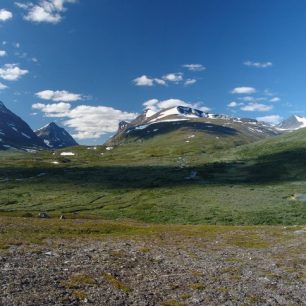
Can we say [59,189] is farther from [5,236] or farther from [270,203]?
[5,236]

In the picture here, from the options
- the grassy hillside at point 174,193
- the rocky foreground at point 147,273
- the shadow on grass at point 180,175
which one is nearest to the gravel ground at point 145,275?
the rocky foreground at point 147,273

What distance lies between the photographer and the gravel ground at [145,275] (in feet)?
81.6

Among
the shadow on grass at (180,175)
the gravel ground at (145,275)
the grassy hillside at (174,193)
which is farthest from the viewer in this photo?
the shadow on grass at (180,175)

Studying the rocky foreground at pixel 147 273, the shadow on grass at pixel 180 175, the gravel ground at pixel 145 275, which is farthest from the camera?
the shadow on grass at pixel 180 175

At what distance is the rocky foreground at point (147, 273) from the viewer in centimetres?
2498

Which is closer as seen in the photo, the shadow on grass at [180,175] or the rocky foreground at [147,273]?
the rocky foreground at [147,273]

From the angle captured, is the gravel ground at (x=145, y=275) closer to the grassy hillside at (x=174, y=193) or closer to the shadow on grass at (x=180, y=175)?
the grassy hillside at (x=174, y=193)

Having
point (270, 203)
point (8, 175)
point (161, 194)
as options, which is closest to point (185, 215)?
point (270, 203)

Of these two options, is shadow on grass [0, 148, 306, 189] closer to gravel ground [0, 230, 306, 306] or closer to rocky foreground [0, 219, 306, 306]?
rocky foreground [0, 219, 306, 306]

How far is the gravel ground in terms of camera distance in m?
24.9

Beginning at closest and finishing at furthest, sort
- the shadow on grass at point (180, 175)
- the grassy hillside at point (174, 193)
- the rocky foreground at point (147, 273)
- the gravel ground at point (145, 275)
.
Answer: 1. the gravel ground at point (145, 275)
2. the rocky foreground at point (147, 273)
3. the grassy hillside at point (174, 193)
4. the shadow on grass at point (180, 175)

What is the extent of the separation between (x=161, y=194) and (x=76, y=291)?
358ft

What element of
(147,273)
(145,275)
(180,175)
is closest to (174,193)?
(180,175)

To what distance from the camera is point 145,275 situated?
102 feet
